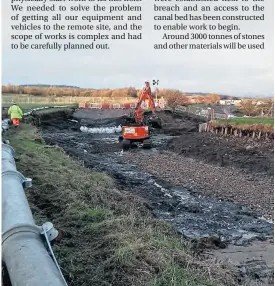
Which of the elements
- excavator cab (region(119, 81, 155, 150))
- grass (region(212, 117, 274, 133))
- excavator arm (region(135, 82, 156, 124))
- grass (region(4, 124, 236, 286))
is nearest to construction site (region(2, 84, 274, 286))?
grass (region(4, 124, 236, 286))

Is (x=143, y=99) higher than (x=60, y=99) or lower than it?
lower

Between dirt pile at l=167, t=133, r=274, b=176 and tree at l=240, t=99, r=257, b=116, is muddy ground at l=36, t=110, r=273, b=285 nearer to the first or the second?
dirt pile at l=167, t=133, r=274, b=176

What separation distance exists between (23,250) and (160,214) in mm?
4269

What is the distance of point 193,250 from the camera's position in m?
4.98

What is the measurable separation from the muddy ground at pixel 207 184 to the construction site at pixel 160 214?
2 cm

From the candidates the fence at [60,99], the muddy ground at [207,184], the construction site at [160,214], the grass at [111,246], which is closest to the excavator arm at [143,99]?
the muddy ground at [207,184]

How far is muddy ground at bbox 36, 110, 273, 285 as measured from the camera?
597 centimetres

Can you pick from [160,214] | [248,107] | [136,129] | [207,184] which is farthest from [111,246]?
[248,107]

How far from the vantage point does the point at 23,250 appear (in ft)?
8.59

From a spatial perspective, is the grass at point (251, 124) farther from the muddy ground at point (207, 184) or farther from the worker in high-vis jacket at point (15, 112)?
the worker in high-vis jacket at point (15, 112)

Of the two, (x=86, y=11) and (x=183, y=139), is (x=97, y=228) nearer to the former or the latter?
(x=86, y=11)

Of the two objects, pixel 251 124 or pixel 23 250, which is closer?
pixel 23 250

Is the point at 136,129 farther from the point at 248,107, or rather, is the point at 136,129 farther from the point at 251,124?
the point at 248,107

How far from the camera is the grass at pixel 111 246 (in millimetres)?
3436
